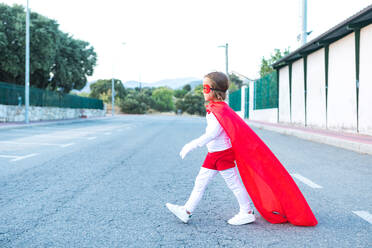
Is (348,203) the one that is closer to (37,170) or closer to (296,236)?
(296,236)

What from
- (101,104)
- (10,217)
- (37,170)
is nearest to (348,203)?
(10,217)

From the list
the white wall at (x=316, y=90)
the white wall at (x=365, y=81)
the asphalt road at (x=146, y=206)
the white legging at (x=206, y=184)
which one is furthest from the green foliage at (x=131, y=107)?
the white legging at (x=206, y=184)

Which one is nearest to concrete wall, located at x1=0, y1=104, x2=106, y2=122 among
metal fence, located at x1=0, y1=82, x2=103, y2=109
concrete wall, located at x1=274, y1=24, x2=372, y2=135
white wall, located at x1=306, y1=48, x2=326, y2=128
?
metal fence, located at x1=0, y1=82, x2=103, y2=109

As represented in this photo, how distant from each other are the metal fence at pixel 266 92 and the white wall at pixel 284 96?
0.98m

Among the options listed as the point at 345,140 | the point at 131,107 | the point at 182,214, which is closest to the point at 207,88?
the point at 182,214

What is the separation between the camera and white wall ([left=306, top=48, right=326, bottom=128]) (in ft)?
56.8

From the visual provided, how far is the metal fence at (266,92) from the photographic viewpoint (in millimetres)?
26156

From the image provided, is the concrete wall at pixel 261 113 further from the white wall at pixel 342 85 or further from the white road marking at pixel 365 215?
the white road marking at pixel 365 215

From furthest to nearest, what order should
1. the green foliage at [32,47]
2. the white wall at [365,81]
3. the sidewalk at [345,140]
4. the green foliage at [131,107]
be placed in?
1. the green foliage at [131,107]
2. the green foliage at [32,47]
3. the white wall at [365,81]
4. the sidewalk at [345,140]

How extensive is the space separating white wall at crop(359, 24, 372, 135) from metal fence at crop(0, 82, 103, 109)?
20.2m

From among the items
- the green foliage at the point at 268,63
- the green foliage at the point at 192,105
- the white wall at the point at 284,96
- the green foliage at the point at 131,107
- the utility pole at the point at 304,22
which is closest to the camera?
the white wall at the point at 284,96

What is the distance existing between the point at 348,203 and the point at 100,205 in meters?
2.82

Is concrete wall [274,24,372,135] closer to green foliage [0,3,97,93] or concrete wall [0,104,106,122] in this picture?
green foliage [0,3,97,93]

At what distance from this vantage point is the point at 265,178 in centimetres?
350
